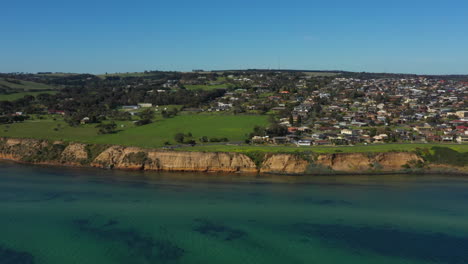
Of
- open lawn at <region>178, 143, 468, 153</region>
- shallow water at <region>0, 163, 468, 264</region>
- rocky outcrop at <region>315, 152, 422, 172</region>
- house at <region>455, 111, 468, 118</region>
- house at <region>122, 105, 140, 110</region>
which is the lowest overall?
shallow water at <region>0, 163, 468, 264</region>

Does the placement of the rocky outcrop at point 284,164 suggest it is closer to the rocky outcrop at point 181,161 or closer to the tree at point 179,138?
the rocky outcrop at point 181,161

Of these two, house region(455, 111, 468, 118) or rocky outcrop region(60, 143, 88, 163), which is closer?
rocky outcrop region(60, 143, 88, 163)

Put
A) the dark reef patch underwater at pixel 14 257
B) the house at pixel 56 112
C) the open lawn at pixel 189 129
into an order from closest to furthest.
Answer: the dark reef patch underwater at pixel 14 257 → the open lawn at pixel 189 129 → the house at pixel 56 112

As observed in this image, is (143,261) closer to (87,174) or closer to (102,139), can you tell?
(87,174)

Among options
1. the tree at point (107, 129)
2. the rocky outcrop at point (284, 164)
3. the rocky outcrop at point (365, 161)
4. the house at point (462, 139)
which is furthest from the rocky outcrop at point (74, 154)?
the house at point (462, 139)

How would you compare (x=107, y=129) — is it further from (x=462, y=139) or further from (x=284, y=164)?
(x=462, y=139)

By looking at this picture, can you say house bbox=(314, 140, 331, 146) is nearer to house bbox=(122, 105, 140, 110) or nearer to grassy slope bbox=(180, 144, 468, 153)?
grassy slope bbox=(180, 144, 468, 153)

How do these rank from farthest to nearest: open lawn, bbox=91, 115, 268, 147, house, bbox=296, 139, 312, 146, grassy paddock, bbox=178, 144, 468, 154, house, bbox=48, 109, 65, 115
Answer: house, bbox=48, 109, 65, 115, open lawn, bbox=91, 115, 268, 147, house, bbox=296, 139, 312, 146, grassy paddock, bbox=178, 144, 468, 154

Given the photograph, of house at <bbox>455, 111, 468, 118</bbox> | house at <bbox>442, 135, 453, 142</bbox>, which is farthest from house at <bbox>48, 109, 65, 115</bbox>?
→ house at <bbox>455, 111, 468, 118</bbox>

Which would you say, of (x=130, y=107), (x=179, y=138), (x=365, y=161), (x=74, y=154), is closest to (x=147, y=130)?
(x=179, y=138)
